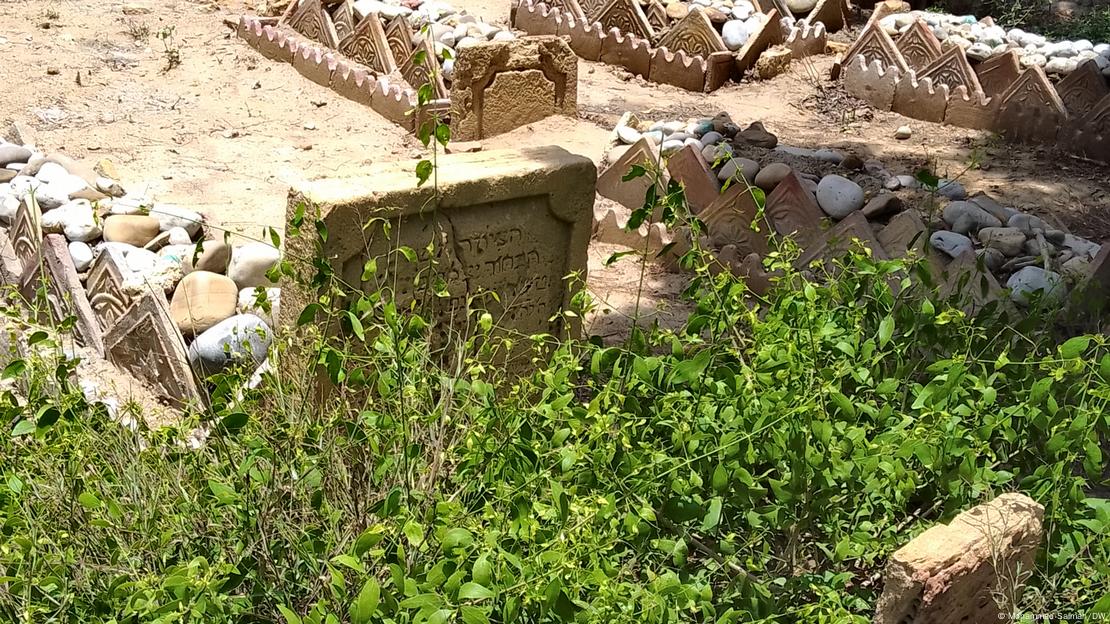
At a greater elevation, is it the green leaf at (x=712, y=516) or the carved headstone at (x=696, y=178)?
the green leaf at (x=712, y=516)

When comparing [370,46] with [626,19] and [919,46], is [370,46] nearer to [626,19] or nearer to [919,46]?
[626,19]

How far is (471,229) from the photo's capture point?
12.7ft

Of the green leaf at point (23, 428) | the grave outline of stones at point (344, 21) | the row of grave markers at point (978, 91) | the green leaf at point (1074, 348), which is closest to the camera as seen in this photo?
the green leaf at point (23, 428)

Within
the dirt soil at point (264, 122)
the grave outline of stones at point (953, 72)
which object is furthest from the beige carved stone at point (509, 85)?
the grave outline of stones at point (953, 72)

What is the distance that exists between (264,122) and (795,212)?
377 cm

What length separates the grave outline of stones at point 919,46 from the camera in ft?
27.0

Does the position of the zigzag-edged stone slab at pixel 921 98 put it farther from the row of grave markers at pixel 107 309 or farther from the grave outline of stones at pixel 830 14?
the row of grave markers at pixel 107 309

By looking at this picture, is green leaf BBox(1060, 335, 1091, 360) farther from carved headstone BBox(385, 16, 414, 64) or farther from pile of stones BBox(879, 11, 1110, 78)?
carved headstone BBox(385, 16, 414, 64)

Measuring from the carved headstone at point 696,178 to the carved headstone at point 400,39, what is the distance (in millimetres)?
2768

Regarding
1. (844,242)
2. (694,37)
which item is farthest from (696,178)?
(694,37)

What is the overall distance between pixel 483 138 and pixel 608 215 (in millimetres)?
1594

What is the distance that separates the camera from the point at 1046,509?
2.96 m

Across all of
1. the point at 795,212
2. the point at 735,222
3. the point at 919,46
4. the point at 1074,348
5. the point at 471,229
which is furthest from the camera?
the point at 919,46

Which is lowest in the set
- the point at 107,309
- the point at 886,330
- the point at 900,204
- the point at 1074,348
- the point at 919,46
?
the point at 107,309
